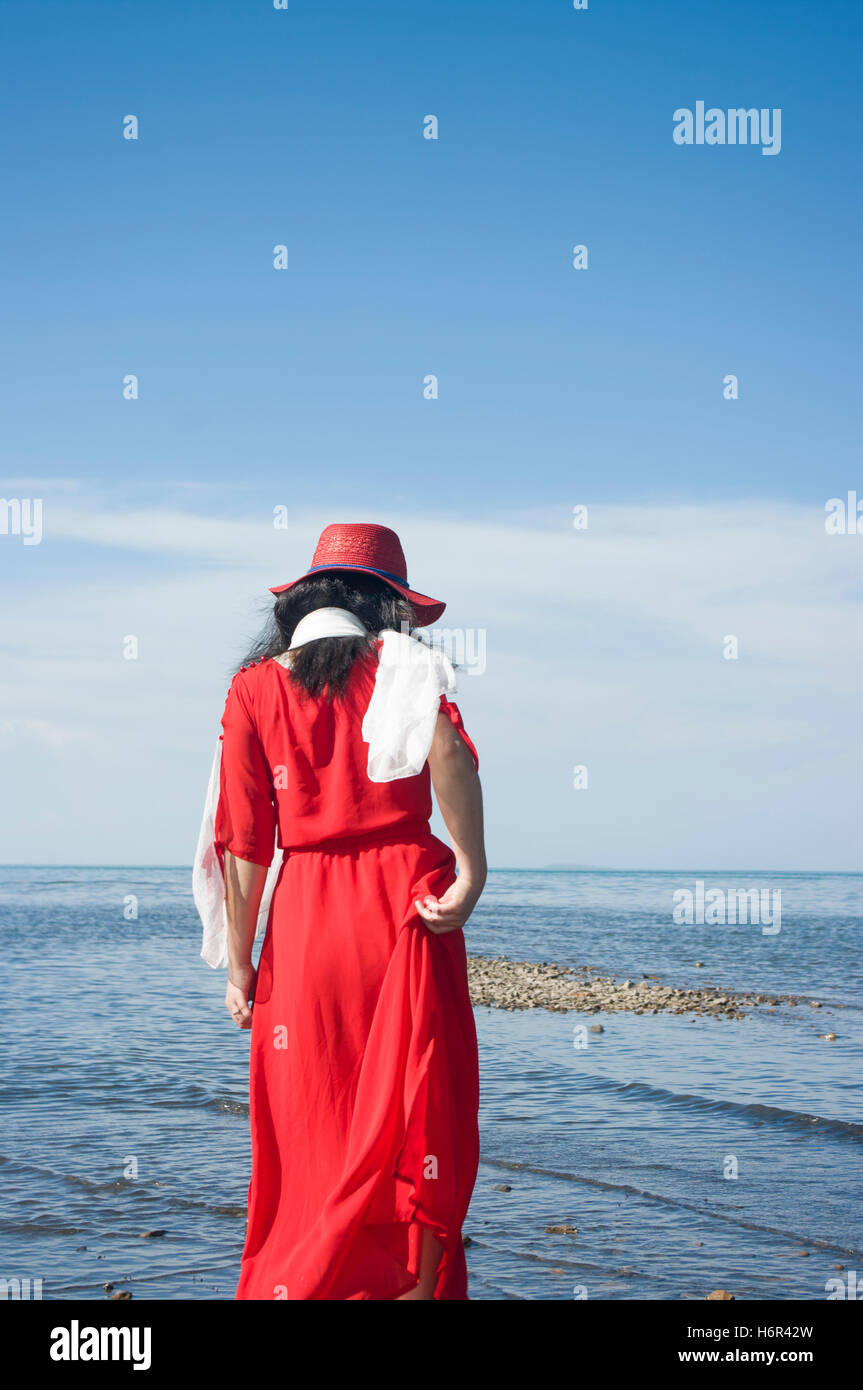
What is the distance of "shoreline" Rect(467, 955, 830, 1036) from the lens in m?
14.5

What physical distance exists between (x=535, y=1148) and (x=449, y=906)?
205 inches

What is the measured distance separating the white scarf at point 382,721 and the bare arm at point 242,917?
0.04m

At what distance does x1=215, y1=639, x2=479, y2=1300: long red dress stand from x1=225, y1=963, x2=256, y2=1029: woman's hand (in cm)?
5

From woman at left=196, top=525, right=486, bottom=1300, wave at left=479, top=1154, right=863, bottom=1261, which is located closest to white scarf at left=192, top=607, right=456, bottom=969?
woman at left=196, top=525, right=486, bottom=1300

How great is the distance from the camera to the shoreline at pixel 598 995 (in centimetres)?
1451

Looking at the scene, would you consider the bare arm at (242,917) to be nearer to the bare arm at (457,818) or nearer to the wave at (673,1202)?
the bare arm at (457,818)

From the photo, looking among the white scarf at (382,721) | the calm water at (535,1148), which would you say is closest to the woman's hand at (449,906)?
the white scarf at (382,721)

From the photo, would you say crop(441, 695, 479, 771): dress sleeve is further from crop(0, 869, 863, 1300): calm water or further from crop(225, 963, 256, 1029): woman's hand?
crop(0, 869, 863, 1300): calm water
